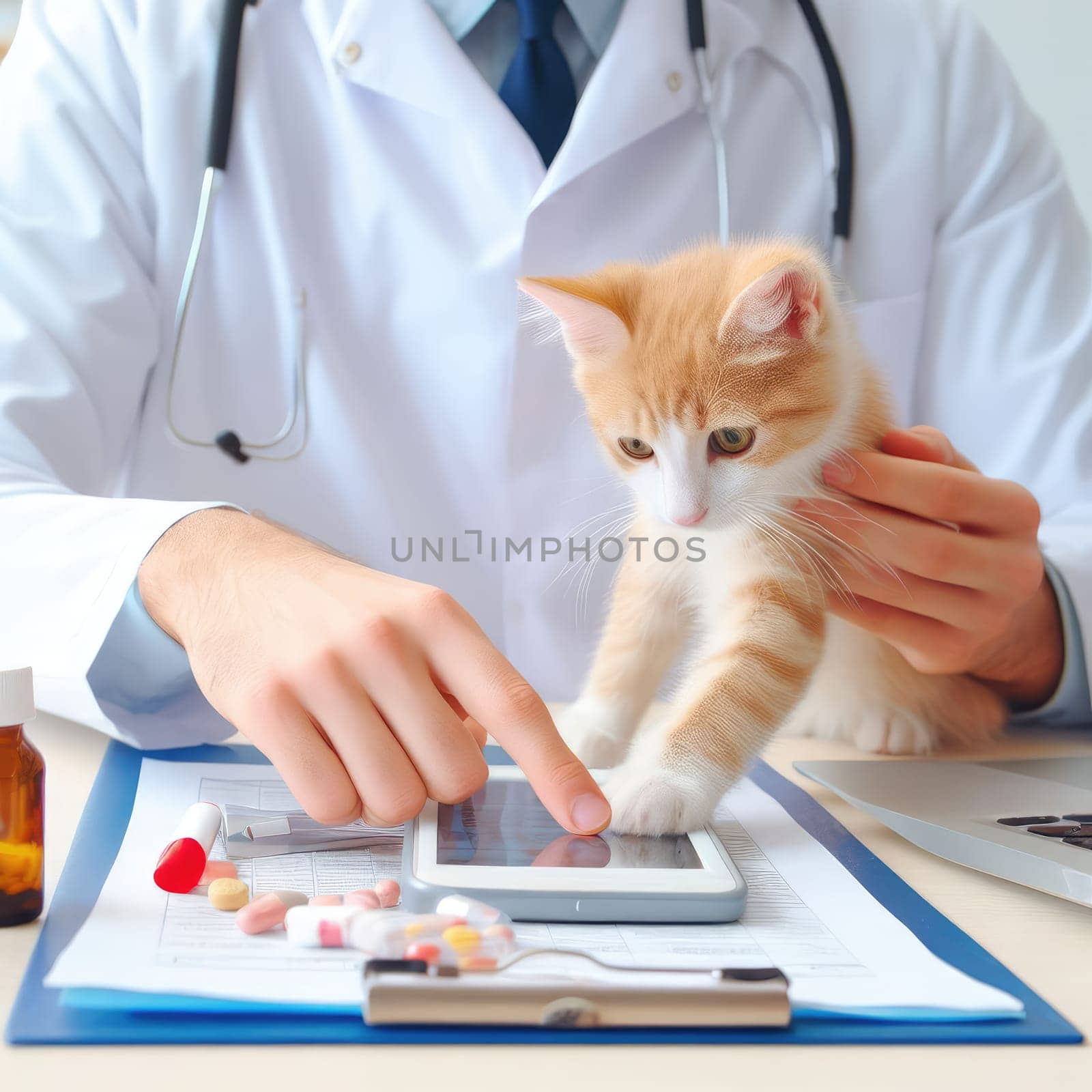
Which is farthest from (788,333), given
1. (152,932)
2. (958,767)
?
(152,932)

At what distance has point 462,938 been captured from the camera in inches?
18.7

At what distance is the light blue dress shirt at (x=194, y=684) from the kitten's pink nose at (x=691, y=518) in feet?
1.44

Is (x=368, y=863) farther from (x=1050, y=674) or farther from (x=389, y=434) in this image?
(x=1050, y=674)

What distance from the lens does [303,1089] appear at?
395mm

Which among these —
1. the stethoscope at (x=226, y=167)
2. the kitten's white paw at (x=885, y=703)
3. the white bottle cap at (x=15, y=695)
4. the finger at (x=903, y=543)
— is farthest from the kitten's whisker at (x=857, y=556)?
the white bottle cap at (x=15, y=695)

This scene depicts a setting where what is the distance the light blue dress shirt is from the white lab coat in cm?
6

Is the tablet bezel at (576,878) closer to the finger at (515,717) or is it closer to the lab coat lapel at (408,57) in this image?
the finger at (515,717)

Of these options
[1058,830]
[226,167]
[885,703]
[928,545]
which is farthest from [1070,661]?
[226,167]

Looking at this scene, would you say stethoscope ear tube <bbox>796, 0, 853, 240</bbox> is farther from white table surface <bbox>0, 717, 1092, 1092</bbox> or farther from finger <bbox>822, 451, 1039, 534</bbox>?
white table surface <bbox>0, 717, 1092, 1092</bbox>

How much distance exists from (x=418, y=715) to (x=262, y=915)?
0.16 m

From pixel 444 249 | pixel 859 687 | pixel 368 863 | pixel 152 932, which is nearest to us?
pixel 152 932

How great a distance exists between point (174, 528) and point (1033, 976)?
69cm

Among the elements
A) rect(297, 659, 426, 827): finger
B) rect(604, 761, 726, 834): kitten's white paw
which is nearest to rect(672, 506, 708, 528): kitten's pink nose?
rect(604, 761, 726, 834): kitten's white paw

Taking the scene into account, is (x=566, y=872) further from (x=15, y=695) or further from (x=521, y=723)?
(x=15, y=695)
